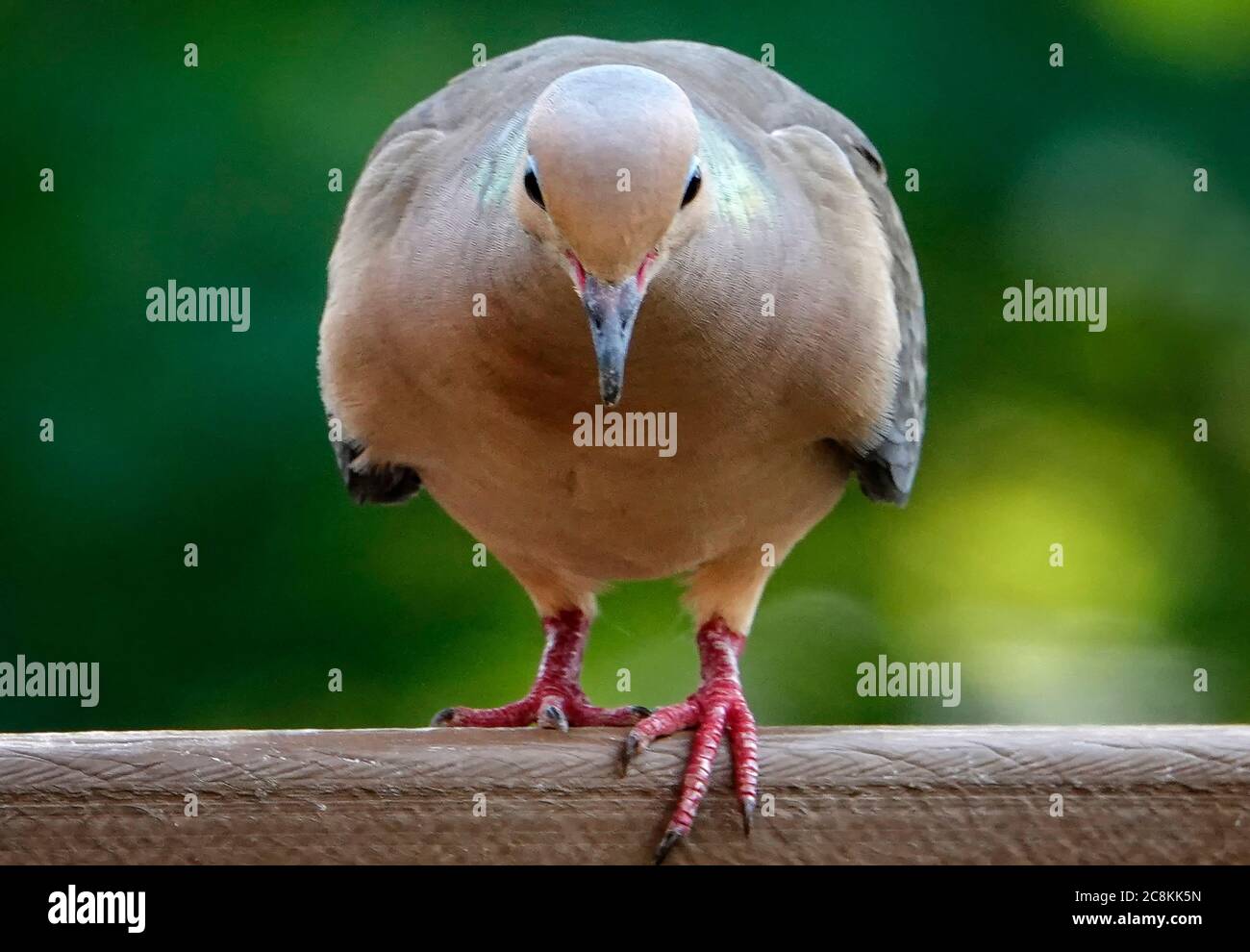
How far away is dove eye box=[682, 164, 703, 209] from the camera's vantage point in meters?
1.88

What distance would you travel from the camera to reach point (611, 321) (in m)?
1.79

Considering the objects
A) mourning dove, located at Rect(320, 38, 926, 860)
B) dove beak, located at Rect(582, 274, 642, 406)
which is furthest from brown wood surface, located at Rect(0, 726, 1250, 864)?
dove beak, located at Rect(582, 274, 642, 406)

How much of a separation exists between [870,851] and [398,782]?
568mm

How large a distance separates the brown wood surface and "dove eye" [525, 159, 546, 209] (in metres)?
0.67

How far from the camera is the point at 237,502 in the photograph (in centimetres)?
336

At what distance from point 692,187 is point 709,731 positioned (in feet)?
2.45

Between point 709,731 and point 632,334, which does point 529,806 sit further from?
point 632,334

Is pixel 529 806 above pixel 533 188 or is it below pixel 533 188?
below

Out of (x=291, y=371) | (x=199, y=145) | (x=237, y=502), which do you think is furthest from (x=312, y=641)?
(x=199, y=145)

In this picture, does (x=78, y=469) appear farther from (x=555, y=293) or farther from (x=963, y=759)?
(x=963, y=759)

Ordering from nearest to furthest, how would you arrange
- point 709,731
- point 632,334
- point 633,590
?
point 632,334 < point 709,731 < point 633,590

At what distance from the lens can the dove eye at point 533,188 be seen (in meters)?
1.87

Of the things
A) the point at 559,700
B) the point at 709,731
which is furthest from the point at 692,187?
the point at 559,700

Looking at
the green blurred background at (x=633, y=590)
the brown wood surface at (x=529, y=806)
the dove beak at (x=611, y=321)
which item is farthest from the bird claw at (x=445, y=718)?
the dove beak at (x=611, y=321)
